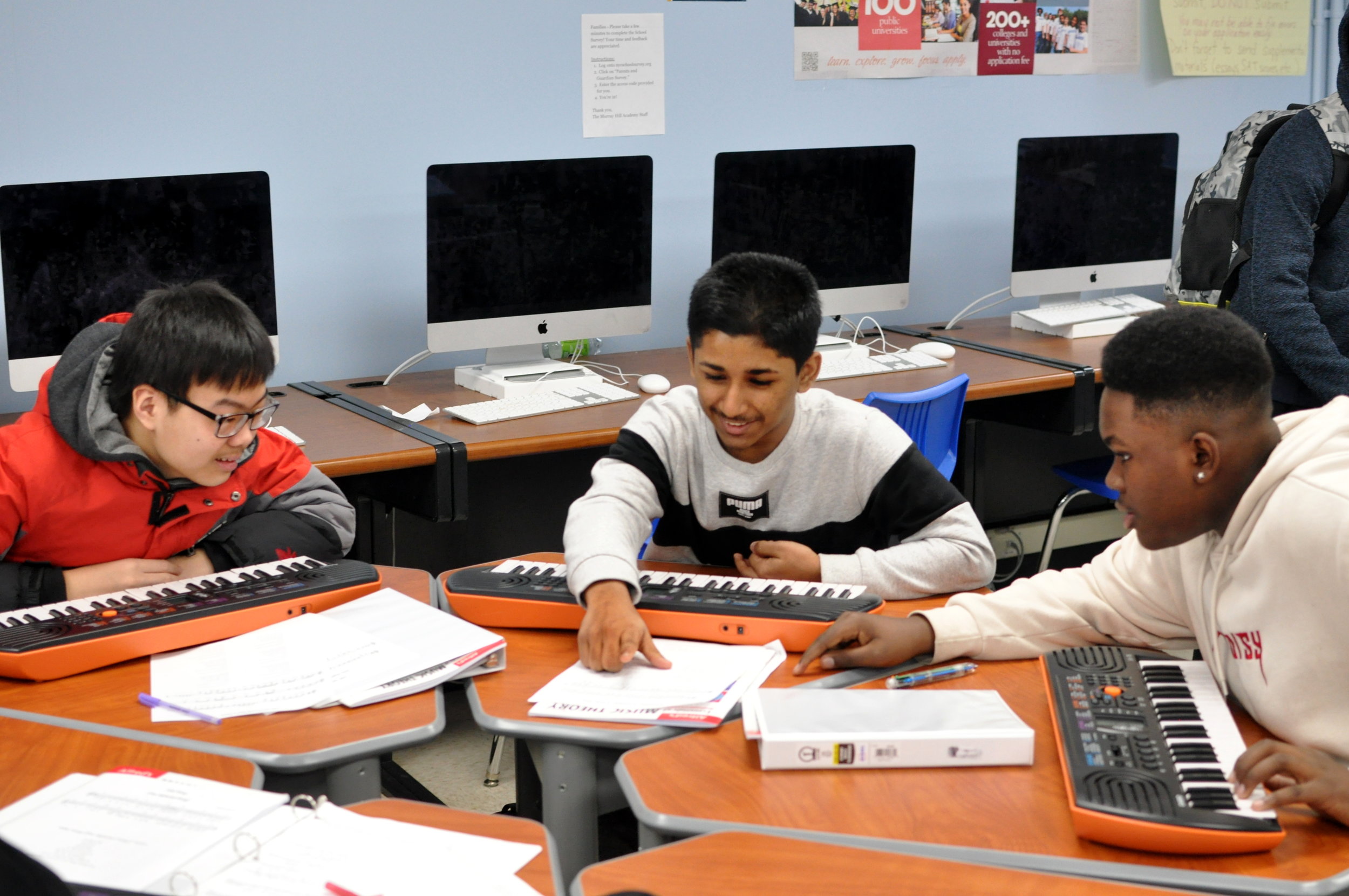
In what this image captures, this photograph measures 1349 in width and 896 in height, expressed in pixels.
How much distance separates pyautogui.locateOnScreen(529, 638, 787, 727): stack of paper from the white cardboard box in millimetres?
87

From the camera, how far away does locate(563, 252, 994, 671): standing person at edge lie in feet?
5.72

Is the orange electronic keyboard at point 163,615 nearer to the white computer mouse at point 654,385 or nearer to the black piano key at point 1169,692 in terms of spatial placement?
the black piano key at point 1169,692

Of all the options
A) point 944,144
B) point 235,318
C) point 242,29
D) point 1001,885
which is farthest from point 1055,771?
point 944,144

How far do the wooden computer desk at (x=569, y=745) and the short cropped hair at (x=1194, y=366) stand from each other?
467mm

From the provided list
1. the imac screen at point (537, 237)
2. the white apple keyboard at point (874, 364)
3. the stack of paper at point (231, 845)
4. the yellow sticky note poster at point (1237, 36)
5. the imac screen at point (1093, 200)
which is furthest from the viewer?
the yellow sticky note poster at point (1237, 36)

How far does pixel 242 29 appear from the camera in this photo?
2826 mm

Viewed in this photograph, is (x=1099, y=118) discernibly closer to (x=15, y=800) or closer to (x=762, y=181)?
(x=762, y=181)

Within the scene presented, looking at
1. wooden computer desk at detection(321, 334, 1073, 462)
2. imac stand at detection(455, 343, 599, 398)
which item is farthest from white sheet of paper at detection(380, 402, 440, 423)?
imac stand at detection(455, 343, 599, 398)

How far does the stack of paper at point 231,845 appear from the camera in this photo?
3.35 feet

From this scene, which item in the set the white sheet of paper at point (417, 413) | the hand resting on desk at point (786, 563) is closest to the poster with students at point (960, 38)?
the white sheet of paper at point (417, 413)

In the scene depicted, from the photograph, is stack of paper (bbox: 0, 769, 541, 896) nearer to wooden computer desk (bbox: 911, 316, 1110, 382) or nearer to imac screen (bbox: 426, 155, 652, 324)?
imac screen (bbox: 426, 155, 652, 324)

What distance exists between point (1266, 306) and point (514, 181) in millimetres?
1639

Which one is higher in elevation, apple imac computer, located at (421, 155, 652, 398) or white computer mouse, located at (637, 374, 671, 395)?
apple imac computer, located at (421, 155, 652, 398)

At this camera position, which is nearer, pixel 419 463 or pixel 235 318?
pixel 235 318
